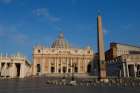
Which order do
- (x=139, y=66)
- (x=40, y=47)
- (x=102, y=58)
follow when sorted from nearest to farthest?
(x=102, y=58) → (x=139, y=66) → (x=40, y=47)

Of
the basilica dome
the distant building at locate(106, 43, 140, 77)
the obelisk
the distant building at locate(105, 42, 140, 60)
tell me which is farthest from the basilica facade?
the obelisk

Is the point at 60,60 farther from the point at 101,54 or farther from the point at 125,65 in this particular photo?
the point at 101,54

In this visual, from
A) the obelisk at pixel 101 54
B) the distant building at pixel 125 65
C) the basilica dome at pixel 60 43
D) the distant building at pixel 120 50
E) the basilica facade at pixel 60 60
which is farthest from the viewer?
the basilica dome at pixel 60 43

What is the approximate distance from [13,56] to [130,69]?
32507 millimetres

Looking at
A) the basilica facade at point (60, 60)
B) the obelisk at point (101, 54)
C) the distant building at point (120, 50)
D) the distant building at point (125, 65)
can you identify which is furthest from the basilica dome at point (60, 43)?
the obelisk at point (101, 54)

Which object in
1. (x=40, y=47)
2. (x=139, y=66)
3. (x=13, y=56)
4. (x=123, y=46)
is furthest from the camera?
(x=40, y=47)

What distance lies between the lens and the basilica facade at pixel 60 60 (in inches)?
3812

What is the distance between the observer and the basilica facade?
318 feet

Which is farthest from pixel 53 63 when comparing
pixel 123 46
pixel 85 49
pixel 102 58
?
pixel 102 58

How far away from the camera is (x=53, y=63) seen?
97.5 meters

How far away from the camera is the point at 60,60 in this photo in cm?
9800

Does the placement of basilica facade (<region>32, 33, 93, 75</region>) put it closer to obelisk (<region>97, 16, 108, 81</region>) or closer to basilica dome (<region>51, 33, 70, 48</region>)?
basilica dome (<region>51, 33, 70, 48</region>)

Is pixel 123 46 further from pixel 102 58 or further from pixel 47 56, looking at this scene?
pixel 102 58

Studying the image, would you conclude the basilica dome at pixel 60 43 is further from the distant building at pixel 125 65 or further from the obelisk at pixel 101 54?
the obelisk at pixel 101 54
